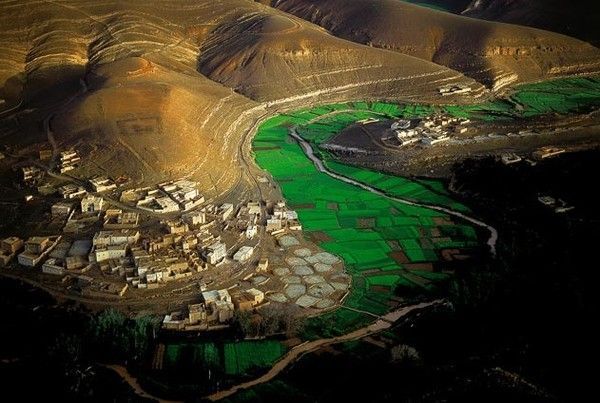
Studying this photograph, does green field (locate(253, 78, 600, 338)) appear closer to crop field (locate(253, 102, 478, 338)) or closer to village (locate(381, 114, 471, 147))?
crop field (locate(253, 102, 478, 338))

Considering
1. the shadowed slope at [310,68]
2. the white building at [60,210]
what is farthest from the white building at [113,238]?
the shadowed slope at [310,68]

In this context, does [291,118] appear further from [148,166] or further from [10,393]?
[10,393]

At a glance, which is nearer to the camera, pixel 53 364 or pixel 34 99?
pixel 53 364

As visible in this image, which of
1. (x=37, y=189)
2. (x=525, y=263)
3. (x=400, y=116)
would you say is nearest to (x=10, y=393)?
(x=37, y=189)

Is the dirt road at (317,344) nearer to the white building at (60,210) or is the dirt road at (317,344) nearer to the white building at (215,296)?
the white building at (215,296)

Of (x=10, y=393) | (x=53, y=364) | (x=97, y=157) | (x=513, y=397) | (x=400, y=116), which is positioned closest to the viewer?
(x=513, y=397)

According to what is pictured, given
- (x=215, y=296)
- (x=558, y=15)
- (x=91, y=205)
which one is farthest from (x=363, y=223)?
(x=558, y=15)

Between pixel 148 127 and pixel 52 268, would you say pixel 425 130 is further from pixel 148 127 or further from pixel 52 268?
pixel 52 268
